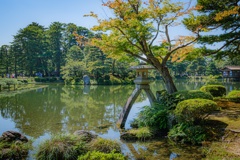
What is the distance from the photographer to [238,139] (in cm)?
481

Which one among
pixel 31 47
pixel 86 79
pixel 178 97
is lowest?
pixel 178 97

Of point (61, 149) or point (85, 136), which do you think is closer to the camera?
point (61, 149)

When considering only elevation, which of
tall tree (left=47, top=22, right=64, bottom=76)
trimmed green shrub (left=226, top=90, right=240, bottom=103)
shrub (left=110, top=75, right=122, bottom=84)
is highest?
tall tree (left=47, top=22, right=64, bottom=76)

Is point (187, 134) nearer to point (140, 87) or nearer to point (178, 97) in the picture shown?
point (178, 97)

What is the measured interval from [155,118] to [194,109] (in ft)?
5.11

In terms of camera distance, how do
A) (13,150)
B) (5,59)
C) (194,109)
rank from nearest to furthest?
(13,150)
(194,109)
(5,59)

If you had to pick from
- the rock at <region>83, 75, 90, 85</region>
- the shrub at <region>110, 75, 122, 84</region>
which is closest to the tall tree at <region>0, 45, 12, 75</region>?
the rock at <region>83, 75, 90, 85</region>

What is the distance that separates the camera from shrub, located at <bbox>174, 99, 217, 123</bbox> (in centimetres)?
531

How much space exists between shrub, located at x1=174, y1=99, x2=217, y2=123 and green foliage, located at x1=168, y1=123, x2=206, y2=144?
0.68ft

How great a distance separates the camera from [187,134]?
5.61 metres

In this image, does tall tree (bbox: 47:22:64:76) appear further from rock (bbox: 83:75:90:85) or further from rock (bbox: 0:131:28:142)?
rock (bbox: 0:131:28:142)

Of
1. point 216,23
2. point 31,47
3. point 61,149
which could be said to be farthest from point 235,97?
point 31,47

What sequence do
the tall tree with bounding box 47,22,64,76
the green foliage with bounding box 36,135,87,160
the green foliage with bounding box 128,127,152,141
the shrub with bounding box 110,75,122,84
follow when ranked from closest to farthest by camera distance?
the green foliage with bounding box 36,135,87,160 < the green foliage with bounding box 128,127,152,141 < the shrub with bounding box 110,75,122,84 < the tall tree with bounding box 47,22,64,76

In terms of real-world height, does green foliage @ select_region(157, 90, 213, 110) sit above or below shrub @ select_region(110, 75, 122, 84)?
below
